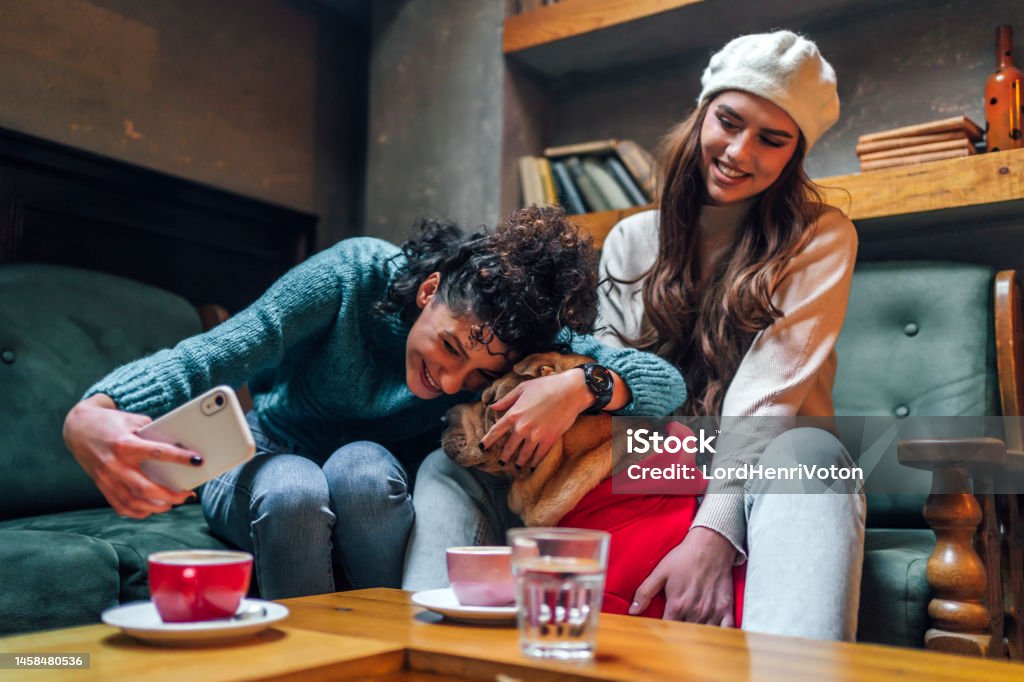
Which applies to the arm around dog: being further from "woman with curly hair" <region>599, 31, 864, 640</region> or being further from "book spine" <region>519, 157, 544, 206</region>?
"book spine" <region>519, 157, 544, 206</region>

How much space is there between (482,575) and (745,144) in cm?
109

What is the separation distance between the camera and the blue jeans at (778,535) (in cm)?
112

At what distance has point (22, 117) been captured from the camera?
212 cm

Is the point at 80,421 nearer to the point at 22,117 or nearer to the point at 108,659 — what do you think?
the point at 108,659

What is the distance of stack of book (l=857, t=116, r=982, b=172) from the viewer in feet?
6.32

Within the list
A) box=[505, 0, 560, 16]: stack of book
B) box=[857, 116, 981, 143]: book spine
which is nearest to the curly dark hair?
box=[857, 116, 981, 143]: book spine

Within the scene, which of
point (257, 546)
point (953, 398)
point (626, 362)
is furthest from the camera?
point (953, 398)

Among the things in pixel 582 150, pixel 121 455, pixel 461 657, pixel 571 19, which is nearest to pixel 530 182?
pixel 582 150

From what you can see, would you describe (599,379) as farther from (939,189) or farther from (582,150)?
(582,150)

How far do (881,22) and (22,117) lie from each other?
6.92 ft

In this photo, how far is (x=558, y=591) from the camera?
27.2 inches

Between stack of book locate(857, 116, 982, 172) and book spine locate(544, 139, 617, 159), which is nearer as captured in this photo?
stack of book locate(857, 116, 982, 172)

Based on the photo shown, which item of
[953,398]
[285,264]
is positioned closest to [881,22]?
[953,398]

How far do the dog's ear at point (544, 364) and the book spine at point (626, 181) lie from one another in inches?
42.2
